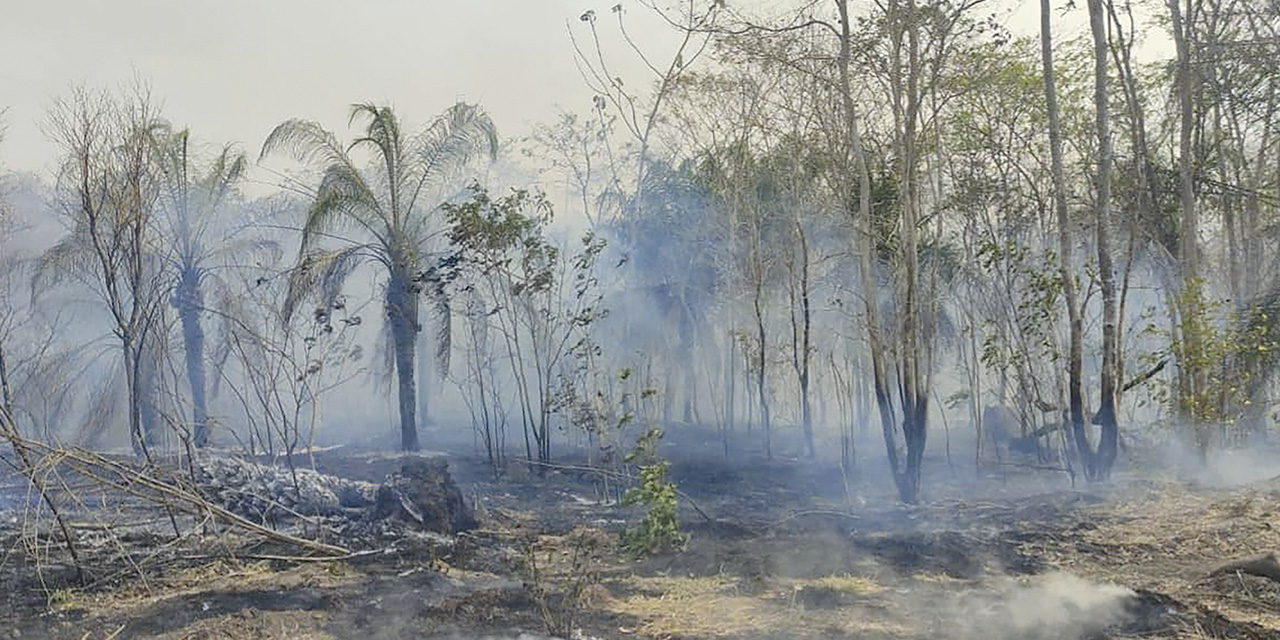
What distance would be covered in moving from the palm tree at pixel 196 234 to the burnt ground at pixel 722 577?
6800mm

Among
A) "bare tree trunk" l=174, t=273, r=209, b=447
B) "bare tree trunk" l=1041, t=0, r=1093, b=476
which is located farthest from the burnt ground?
"bare tree trunk" l=174, t=273, r=209, b=447

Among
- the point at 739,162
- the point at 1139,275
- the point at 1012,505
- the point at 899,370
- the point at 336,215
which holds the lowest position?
the point at 1012,505

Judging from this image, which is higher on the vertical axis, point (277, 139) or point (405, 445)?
point (277, 139)

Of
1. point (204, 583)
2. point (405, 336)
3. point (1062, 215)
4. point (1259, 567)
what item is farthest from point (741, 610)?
point (405, 336)

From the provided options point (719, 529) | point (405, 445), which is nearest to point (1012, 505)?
point (719, 529)

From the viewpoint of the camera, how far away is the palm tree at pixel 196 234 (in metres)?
18.8

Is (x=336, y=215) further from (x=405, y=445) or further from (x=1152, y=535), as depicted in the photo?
(x=1152, y=535)

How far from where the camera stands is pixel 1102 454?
14.0 metres

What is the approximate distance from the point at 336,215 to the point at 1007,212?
465 inches

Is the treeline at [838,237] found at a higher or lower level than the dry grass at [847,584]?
higher

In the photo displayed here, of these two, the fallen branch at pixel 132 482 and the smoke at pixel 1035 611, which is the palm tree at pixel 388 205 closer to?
the fallen branch at pixel 132 482

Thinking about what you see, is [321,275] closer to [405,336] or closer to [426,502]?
[405,336]

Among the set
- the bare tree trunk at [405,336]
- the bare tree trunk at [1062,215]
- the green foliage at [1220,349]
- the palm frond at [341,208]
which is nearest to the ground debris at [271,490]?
the palm frond at [341,208]

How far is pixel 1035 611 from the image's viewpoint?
24.6 feet
